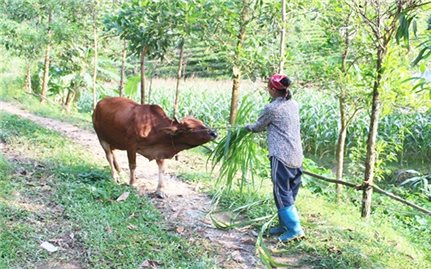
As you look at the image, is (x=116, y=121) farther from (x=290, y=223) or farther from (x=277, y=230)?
(x=290, y=223)

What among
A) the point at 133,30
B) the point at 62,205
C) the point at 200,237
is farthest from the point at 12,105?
the point at 200,237

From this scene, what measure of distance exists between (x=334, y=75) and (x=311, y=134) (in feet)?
25.0

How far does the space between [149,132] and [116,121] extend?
18.4 inches

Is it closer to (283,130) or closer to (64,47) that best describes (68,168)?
(283,130)

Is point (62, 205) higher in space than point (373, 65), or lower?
lower

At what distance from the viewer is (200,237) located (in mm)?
5016

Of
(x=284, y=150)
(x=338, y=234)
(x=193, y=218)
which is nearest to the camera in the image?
(x=284, y=150)

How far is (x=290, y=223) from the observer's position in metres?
4.91

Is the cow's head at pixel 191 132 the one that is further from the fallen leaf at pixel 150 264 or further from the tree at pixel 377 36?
the fallen leaf at pixel 150 264

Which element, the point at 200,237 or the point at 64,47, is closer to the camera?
the point at 200,237

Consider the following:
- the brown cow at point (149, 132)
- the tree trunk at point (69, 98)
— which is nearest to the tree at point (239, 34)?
the brown cow at point (149, 132)

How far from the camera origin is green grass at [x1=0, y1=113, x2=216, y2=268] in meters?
4.23

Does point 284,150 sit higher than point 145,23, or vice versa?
point 145,23

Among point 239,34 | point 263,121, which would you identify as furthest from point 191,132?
point 239,34
